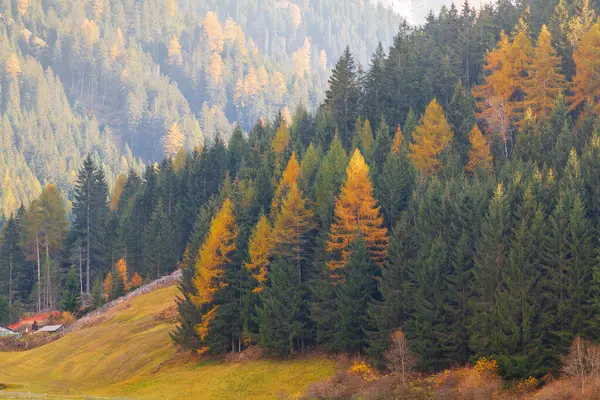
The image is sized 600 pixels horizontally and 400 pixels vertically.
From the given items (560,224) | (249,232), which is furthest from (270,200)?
(560,224)

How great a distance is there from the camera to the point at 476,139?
2997 inches

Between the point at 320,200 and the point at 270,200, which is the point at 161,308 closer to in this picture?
the point at 270,200

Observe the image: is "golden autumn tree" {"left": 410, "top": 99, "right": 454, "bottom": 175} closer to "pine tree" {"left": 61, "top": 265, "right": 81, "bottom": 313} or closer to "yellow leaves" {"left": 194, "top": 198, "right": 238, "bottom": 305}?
"yellow leaves" {"left": 194, "top": 198, "right": 238, "bottom": 305}

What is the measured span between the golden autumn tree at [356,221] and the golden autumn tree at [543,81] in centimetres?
2806

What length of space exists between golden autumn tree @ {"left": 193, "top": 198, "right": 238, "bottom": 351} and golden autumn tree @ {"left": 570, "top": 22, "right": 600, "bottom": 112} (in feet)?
128

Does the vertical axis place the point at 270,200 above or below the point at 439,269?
above

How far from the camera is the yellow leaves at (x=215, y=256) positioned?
2559 inches

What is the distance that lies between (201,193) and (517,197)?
67.2 meters

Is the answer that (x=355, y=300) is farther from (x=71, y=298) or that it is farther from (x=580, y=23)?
(x=580, y=23)

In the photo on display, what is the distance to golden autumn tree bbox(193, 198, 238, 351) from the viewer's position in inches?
2554

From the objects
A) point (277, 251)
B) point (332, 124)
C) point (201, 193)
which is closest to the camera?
point (277, 251)

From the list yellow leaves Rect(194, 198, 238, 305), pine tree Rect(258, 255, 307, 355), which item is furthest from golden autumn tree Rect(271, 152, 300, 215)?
pine tree Rect(258, 255, 307, 355)

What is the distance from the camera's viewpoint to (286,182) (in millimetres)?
73125

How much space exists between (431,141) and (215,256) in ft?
87.2
